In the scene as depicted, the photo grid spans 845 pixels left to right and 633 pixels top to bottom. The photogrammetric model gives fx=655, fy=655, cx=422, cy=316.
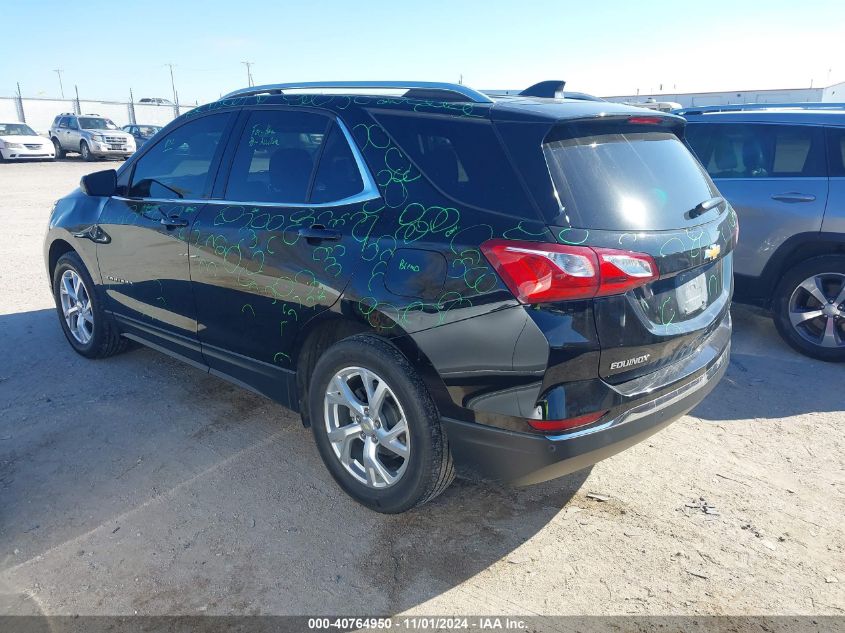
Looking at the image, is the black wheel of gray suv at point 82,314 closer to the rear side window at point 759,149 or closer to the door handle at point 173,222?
the door handle at point 173,222

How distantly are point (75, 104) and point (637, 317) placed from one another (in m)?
54.6

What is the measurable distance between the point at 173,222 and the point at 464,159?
6.35 feet

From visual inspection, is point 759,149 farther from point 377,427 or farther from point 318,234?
point 377,427

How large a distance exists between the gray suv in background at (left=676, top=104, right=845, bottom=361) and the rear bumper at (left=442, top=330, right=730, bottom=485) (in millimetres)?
2804

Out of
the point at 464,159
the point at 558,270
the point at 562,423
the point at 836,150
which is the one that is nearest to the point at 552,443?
the point at 562,423

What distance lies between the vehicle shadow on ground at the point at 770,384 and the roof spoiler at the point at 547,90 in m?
2.14

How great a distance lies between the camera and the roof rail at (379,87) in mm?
2758

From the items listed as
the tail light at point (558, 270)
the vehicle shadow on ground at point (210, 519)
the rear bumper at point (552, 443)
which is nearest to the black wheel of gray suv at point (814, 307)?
the vehicle shadow on ground at point (210, 519)

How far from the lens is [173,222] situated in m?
3.71

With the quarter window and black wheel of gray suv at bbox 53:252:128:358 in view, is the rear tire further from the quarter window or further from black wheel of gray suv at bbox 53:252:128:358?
the quarter window

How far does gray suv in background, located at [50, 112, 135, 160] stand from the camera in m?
26.3

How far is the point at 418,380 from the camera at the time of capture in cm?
264

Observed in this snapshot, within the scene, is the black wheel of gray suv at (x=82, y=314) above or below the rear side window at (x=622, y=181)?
below

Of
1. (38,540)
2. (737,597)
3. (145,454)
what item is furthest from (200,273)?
(737,597)
